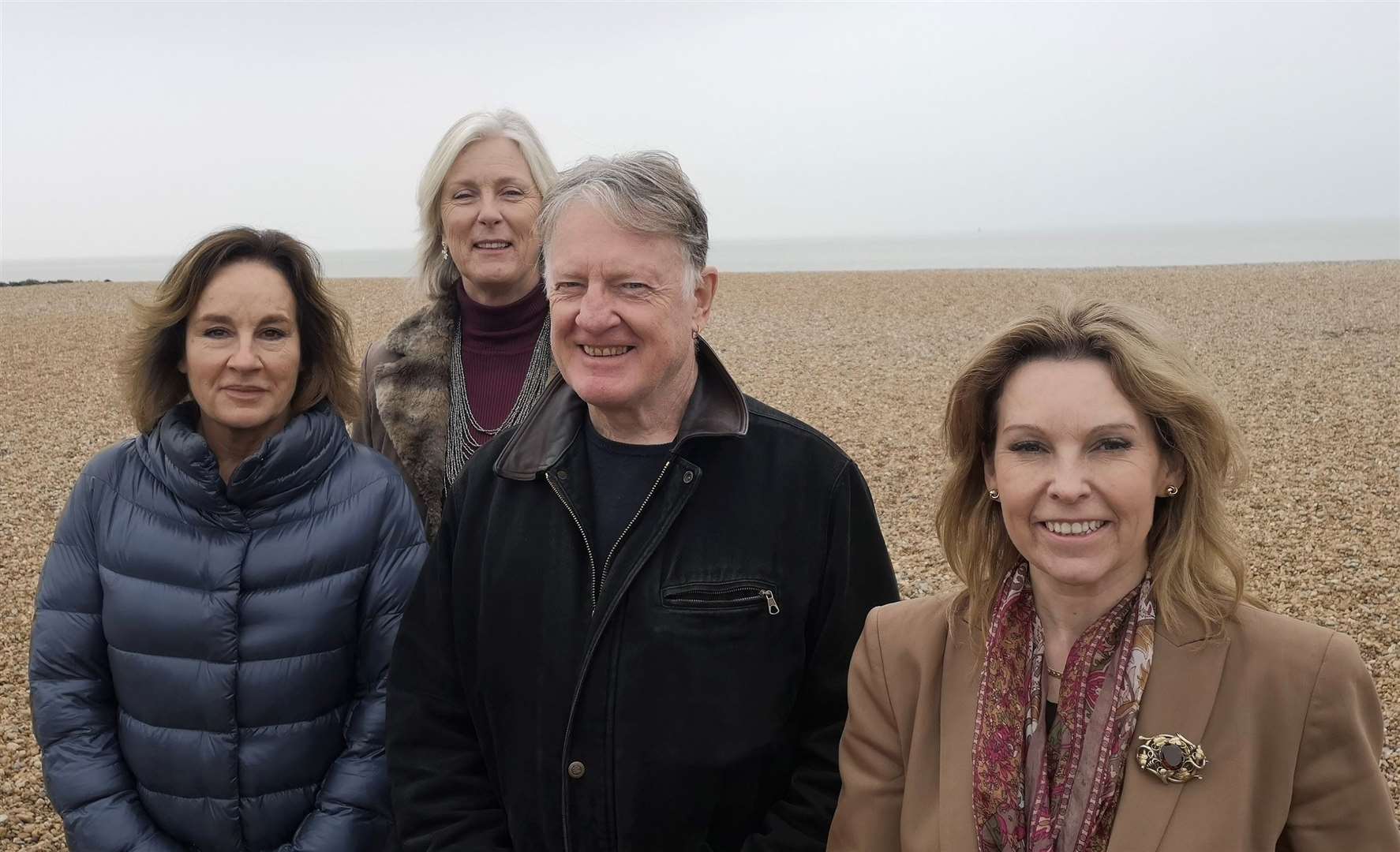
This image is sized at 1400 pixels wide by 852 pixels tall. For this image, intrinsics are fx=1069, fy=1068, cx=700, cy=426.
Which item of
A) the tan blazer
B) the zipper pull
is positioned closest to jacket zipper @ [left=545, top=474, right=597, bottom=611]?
the zipper pull

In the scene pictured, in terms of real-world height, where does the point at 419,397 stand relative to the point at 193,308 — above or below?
below

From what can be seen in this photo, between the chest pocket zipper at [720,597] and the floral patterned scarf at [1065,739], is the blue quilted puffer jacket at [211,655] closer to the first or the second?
the chest pocket zipper at [720,597]

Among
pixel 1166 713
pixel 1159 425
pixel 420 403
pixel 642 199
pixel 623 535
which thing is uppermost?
pixel 642 199

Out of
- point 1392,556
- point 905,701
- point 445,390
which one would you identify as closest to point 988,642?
point 905,701

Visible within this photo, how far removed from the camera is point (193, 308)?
2.52m

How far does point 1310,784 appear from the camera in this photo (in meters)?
1.77

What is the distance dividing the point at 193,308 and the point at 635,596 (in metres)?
1.32

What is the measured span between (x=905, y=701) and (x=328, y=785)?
1327 millimetres

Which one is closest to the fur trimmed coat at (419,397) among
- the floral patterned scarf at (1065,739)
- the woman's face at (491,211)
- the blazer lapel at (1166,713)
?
the woman's face at (491,211)

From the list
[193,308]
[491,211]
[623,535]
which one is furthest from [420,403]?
[623,535]

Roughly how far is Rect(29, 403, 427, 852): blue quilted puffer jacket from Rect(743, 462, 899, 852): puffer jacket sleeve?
38.0 inches

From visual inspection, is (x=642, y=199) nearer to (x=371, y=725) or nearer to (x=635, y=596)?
(x=635, y=596)

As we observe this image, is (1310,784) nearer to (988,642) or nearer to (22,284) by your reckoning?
(988,642)

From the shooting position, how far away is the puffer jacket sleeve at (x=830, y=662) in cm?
210
